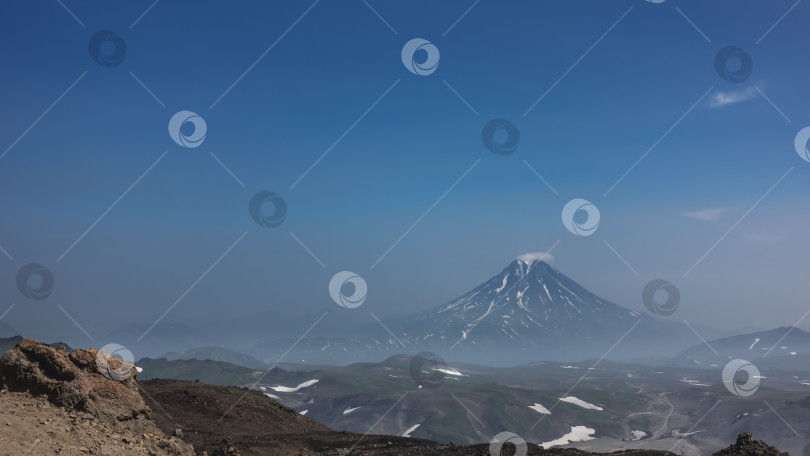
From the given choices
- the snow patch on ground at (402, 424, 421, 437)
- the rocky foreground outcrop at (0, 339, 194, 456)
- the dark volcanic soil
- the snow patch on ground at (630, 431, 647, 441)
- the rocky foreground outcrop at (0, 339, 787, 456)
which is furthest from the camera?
the snow patch on ground at (630, 431, 647, 441)

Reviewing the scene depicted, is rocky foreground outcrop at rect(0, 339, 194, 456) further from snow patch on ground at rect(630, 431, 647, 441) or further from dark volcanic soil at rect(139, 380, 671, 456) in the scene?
snow patch on ground at rect(630, 431, 647, 441)

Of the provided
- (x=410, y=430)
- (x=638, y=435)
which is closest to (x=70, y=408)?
(x=410, y=430)

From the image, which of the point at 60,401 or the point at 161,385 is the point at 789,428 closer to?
the point at 161,385

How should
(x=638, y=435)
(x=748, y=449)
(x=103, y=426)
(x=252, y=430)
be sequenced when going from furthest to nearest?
(x=638, y=435), (x=252, y=430), (x=748, y=449), (x=103, y=426)

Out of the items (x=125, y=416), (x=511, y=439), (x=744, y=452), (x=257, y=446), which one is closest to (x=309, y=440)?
(x=257, y=446)

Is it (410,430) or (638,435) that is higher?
(638,435)

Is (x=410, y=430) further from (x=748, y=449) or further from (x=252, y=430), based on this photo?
(x=748, y=449)

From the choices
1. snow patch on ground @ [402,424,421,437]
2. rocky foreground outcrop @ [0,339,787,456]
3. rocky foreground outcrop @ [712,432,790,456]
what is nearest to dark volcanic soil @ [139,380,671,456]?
rocky foreground outcrop @ [0,339,787,456]
